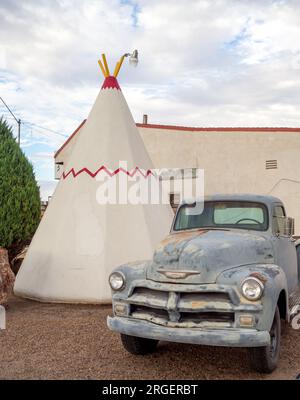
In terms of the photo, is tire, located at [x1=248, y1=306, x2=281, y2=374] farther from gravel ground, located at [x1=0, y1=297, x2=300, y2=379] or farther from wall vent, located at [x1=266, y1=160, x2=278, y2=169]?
wall vent, located at [x1=266, y1=160, x2=278, y2=169]

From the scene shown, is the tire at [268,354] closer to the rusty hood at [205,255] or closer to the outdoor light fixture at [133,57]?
the rusty hood at [205,255]

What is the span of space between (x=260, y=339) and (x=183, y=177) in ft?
44.4

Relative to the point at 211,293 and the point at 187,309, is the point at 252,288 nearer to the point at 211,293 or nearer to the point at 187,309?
the point at 211,293

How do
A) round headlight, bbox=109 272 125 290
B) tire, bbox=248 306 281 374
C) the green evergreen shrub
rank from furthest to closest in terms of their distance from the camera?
the green evergreen shrub
round headlight, bbox=109 272 125 290
tire, bbox=248 306 281 374

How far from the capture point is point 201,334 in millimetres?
3645

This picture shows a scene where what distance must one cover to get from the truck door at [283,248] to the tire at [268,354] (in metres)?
0.81

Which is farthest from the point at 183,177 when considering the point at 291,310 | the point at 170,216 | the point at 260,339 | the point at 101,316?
the point at 260,339

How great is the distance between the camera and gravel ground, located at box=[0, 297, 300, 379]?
3.98 m

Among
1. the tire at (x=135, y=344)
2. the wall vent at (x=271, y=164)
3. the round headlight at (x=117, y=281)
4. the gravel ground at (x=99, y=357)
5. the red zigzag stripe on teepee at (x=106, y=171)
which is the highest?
the wall vent at (x=271, y=164)

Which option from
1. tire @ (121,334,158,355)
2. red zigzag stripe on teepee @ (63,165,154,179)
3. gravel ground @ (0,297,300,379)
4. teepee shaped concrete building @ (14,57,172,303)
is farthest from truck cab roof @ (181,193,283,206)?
red zigzag stripe on teepee @ (63,165,154,179)

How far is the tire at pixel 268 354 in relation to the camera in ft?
12.5

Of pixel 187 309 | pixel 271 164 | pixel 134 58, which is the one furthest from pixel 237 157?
pixel 187 309

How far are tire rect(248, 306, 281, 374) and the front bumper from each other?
0.26 metres

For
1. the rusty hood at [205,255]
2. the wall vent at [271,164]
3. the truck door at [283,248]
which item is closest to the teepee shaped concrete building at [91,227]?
the truck door at [283,248]
